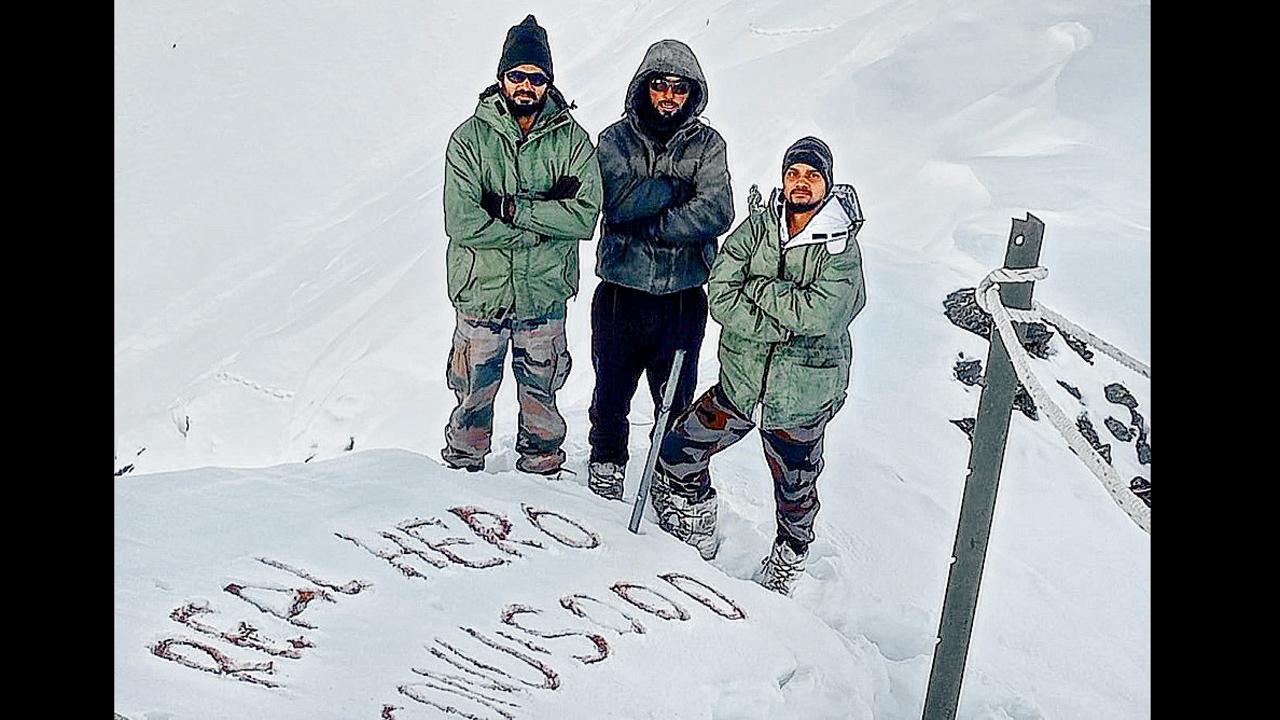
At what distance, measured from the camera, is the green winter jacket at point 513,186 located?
3916 millimetres

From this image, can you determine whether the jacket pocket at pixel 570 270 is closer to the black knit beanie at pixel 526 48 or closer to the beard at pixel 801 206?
the black knit beanie at pixel 526 48

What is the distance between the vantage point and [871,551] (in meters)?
4.39

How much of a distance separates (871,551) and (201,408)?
4.93 meters

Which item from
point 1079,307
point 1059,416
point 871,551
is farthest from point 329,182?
point 1059,416

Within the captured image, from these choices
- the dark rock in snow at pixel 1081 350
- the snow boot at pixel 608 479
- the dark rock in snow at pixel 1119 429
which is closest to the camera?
the snow boot at pixel 608 479

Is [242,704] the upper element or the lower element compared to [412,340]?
lower

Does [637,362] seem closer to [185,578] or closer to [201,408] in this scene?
[185,578]

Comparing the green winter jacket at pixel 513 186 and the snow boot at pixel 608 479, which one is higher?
the green winter jacket at pixel 513 186

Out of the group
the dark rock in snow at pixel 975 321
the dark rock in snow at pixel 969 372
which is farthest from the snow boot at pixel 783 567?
the dark rock in snow at pixel 975 321

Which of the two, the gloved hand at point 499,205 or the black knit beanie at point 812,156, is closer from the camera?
the black knit beanie at point 812,156

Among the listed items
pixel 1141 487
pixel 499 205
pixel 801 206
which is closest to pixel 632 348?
pixel 499 205

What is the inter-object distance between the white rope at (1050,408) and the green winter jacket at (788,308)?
0.59 meters

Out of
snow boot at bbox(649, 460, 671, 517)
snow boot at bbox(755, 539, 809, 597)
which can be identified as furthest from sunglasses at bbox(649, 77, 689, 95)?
snow boot at bbox(755, 539, 809, 597)

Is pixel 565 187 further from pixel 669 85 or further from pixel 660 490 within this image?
pixel 660 490
